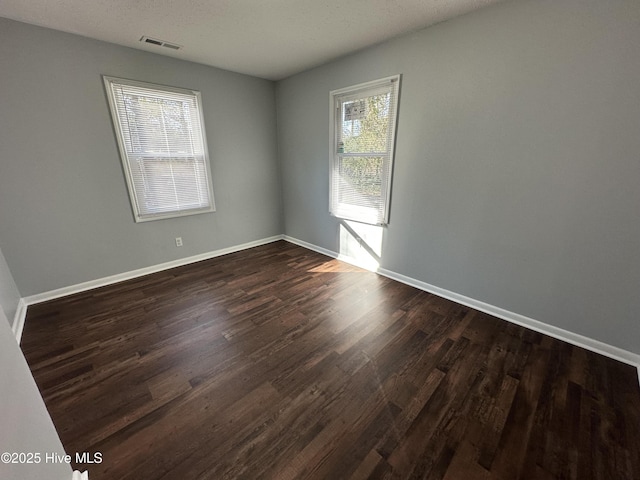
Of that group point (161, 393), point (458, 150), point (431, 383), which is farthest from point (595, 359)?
point (161, 393)

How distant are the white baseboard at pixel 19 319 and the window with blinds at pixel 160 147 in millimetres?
1235

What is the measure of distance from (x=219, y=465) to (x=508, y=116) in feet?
9.49

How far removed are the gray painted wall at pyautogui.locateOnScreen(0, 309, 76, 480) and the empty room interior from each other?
0.04ft

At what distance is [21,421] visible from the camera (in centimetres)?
84

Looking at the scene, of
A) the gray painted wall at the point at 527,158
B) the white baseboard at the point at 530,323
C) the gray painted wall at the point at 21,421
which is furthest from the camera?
the white baseboard at the point at 530,323

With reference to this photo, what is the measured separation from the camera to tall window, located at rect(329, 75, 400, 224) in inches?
107

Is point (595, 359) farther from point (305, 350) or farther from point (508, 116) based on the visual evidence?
point (305, 350)

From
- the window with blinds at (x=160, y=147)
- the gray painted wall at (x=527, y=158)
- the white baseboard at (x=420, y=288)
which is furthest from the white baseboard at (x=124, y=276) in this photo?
the gray painted wall at (x=527, y=158)

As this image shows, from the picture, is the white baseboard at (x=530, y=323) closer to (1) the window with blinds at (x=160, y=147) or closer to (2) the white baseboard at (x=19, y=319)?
(1) the window with blinds at (x=160, y=147)

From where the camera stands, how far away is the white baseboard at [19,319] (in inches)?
81.2

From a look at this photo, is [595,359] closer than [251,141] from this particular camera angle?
Yes

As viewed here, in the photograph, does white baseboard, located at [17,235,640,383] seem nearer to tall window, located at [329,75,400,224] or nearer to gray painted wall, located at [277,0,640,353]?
gray painted wall, located at [277,0,640,353]

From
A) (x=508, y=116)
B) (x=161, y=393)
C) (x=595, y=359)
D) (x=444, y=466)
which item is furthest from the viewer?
(x=508, y=116)

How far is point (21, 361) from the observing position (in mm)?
966
